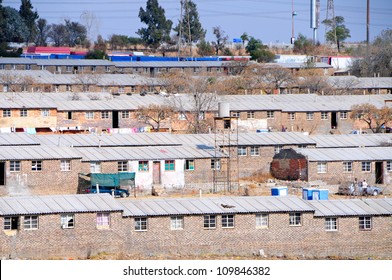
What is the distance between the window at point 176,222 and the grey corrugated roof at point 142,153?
11122mm

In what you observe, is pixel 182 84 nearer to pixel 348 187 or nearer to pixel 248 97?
pixel 248 97

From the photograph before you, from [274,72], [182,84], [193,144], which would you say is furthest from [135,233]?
[274,72]

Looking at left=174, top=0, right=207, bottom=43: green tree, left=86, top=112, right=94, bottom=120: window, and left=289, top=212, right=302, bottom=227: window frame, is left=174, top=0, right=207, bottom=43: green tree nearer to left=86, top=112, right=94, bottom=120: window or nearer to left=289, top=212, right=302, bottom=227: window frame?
left=86, top=112, right=94, bottom=120: window

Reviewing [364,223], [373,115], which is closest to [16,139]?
[364,223]

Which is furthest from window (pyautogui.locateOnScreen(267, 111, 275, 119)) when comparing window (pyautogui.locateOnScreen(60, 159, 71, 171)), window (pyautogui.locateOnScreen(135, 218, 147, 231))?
window (pyautogui.locateOnScreen(135, 218, 147, 231))

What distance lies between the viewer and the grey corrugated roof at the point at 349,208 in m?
40.5

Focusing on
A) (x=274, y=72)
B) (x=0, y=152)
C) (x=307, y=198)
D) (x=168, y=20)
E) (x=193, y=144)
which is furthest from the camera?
(x=168, y=20)

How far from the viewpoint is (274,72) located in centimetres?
9044

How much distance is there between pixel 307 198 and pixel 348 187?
5570mm

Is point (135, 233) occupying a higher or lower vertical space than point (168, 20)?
lower

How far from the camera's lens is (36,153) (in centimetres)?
4878

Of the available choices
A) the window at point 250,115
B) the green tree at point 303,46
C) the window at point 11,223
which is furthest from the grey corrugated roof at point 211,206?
the green tree at point 303,46

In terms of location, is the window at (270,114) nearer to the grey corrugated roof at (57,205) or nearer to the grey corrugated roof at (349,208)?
the grey corrugated roof at (349,208)

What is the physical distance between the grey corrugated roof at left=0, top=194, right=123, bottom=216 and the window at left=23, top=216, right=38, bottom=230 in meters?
0.18
